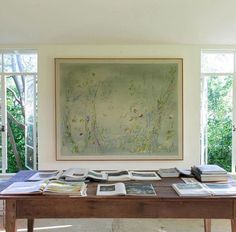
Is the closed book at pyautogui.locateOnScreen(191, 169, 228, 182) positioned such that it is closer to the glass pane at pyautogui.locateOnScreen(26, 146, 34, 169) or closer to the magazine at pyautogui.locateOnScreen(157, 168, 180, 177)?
the magazine at pyautogui.locateOnScreen(157, 168, 180, 177)

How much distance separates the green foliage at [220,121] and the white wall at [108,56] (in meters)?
0.40

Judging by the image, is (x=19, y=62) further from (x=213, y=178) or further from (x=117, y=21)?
(x=213, y=178)

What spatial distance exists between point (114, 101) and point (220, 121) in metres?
1.66

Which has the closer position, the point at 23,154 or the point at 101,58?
the point at 101,58

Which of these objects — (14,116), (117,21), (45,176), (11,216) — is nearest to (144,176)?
(45,176)

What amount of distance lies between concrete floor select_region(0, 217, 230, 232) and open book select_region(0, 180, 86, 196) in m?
1.27

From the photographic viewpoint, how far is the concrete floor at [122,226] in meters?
3.17

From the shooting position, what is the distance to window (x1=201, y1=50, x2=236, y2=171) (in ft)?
14.7

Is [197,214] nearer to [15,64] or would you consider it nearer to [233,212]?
[233,212]

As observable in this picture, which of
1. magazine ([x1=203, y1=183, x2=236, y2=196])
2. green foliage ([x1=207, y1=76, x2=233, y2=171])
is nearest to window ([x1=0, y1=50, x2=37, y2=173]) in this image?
green foliage ([x1=207, y1=76, x2=233, y2=171])

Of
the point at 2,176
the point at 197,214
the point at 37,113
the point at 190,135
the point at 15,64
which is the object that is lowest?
the point at 2,176

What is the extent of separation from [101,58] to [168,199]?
278 cm

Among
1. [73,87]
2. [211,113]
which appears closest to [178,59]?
[211,113]

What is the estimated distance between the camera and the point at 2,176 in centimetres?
436
